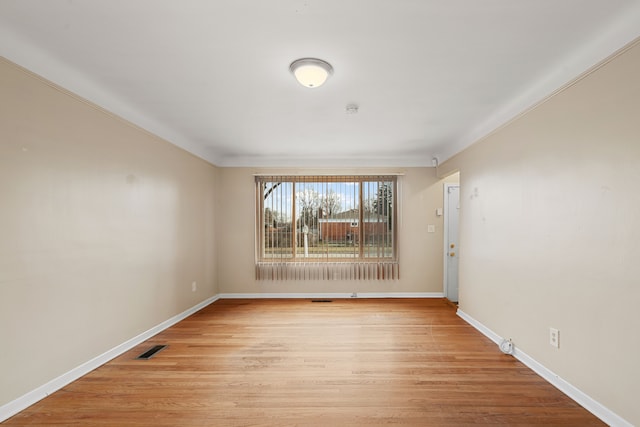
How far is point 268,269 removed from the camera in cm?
527

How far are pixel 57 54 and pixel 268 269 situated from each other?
12.9ft

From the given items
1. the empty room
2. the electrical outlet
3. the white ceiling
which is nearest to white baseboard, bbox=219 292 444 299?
the empty room

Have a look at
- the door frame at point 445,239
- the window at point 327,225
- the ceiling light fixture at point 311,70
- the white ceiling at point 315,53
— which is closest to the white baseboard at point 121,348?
the door frame at point 445,239

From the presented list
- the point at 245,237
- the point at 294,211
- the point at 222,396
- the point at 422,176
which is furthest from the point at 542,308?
the point at 245,237

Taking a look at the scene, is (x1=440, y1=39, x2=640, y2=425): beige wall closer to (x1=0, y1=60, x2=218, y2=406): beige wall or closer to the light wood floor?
the light wood floor

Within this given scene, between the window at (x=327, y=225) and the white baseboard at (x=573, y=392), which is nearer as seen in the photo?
the white baseboard at (x=573, y=392)

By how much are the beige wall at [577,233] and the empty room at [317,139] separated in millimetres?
16

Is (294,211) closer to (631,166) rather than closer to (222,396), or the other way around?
(222,396)

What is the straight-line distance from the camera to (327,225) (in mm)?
5285

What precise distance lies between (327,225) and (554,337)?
3486mm

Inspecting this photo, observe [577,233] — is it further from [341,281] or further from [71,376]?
[71,376]

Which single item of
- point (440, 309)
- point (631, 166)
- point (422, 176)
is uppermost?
point (422, 176)

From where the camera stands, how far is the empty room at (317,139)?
1.82 metres

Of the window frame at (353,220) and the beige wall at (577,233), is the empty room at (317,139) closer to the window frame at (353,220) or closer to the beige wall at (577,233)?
the beige wall at (577,233)
